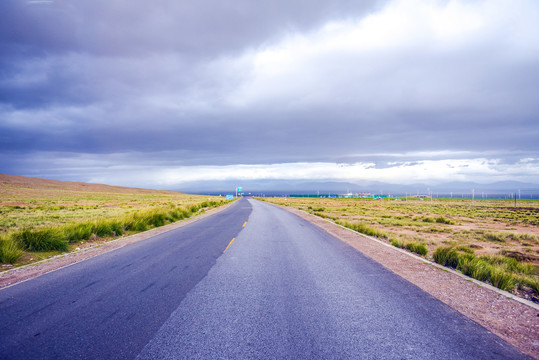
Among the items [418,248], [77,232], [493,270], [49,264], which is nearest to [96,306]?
[49,264]

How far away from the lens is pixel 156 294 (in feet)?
18.8

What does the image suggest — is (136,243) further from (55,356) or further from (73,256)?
(55,356)

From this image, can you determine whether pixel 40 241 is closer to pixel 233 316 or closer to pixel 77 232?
pixel 77 232

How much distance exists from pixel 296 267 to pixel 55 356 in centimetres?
550

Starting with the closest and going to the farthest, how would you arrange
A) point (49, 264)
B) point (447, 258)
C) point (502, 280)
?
point (502, 280), point (49, 264), point (447, 258)

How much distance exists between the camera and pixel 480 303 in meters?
5.56

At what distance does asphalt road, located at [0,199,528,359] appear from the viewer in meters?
3.71

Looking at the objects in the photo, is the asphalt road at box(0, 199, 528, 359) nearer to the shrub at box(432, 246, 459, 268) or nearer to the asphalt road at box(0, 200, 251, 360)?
the asphalt road at box(0, 200, 251, 360)

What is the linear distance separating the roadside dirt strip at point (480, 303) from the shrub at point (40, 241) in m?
12.0

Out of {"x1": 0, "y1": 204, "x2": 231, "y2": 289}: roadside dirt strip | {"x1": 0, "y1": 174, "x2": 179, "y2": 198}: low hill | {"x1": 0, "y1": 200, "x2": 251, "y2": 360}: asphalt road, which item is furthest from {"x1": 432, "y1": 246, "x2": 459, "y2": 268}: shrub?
{"x1": 0, "y1": 174, "x2": 179, "y2": 198}: low hill

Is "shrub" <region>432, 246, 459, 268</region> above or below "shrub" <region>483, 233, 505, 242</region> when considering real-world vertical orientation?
above

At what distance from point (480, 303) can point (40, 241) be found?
14078 mm

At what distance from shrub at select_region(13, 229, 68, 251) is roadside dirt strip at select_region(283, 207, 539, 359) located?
11992mm

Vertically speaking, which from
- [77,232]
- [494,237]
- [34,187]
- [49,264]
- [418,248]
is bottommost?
[494,237]
